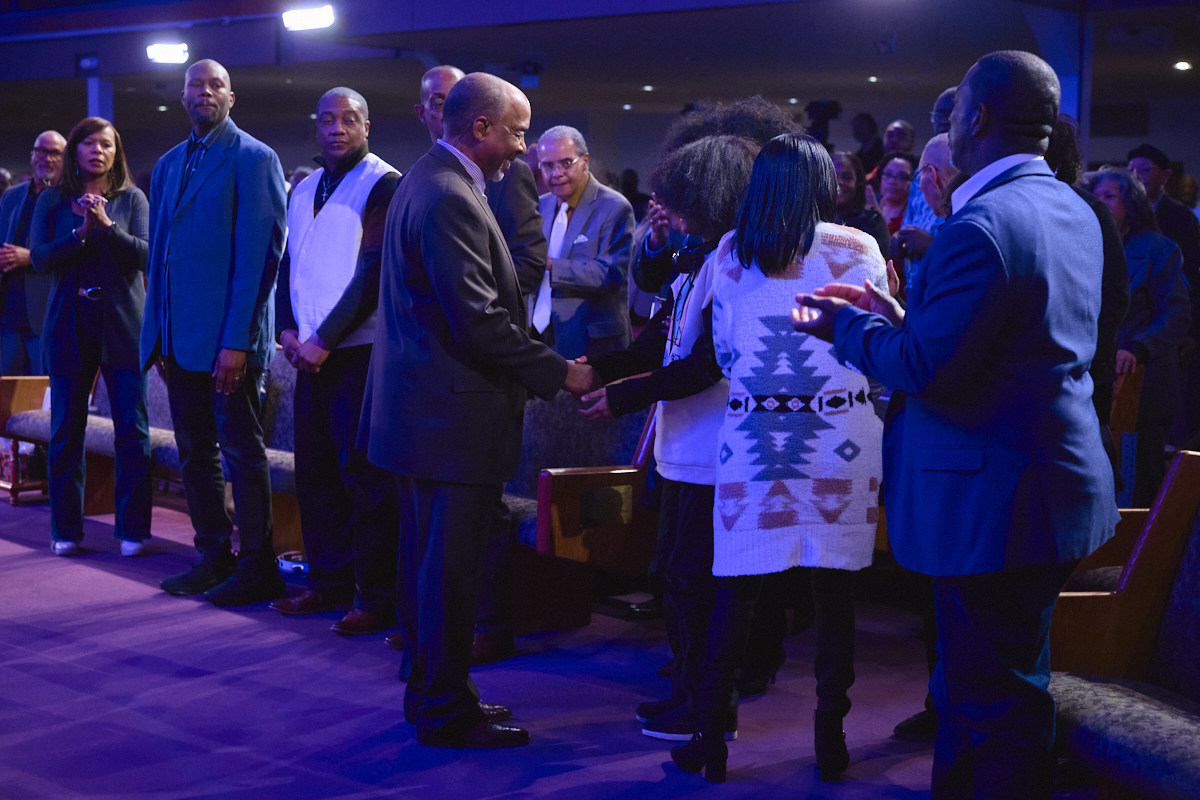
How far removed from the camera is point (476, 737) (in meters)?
2.65

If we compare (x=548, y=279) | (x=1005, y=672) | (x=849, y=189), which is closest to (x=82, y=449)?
(x=548, y=279)

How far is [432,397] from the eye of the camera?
2.57m

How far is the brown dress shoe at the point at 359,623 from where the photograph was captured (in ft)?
11.5

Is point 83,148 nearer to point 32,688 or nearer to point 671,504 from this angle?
point 32,688

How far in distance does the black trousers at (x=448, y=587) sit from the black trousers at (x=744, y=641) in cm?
56

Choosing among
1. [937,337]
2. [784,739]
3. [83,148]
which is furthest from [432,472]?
[83,148]

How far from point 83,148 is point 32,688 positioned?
7.36 feet

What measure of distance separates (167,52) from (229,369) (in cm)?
979

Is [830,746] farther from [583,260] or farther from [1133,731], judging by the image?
[583,260]

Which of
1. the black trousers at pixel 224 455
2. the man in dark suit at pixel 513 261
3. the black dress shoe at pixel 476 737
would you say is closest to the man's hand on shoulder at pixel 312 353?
the black trousers at pixel 224 455

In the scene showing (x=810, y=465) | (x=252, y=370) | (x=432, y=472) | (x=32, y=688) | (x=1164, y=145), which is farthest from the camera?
(x=1164, y=145)

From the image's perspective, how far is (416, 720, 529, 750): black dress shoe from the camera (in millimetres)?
2639

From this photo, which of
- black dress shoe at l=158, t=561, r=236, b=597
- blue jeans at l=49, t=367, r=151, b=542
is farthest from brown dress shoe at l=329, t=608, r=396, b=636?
blue jeans at l=49, t=367, r=151, b=542

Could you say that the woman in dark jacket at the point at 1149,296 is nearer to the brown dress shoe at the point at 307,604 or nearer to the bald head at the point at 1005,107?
the bald head at the point at 1005,107
